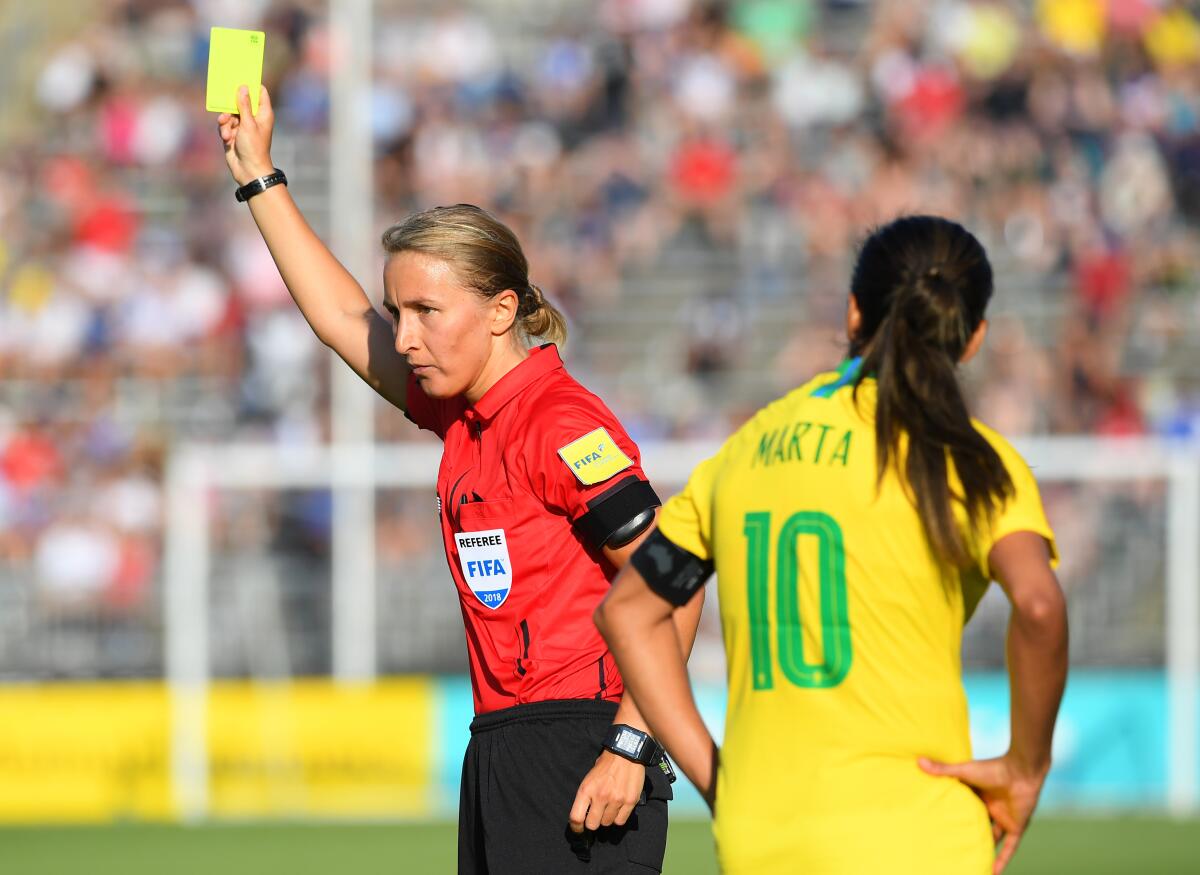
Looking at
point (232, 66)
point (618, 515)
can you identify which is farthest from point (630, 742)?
point (232, 66)

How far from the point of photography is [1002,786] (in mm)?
2598

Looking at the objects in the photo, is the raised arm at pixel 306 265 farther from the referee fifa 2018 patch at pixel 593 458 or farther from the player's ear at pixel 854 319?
the player's ear at pixel 854 319

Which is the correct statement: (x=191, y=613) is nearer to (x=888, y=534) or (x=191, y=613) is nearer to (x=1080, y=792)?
(x=1080, y=792)

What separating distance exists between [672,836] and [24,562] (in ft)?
15.7

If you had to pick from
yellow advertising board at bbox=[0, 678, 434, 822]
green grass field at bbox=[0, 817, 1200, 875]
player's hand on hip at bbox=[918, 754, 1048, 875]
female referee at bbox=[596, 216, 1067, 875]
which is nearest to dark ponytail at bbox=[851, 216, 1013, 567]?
female referee at bbox=[596, 216, 1067, 875]

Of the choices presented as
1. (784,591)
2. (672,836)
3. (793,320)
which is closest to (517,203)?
(793,320)

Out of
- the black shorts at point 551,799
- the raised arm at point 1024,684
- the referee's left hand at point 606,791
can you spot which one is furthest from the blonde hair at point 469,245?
the raised arm at point 1024,684

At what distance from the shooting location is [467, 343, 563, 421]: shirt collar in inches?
141

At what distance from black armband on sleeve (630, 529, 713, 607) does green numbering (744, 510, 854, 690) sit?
0.14 m

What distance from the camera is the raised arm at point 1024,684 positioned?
2.49 metres

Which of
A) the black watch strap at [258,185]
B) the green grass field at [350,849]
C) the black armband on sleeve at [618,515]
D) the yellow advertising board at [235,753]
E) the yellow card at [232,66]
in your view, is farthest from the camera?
the yellow advertising board at [235,753]

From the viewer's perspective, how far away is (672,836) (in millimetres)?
9500

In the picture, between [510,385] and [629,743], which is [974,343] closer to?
[629,743]

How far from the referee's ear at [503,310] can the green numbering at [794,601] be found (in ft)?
3.51
